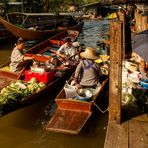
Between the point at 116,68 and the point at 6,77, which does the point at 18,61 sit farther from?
the point at 116,68

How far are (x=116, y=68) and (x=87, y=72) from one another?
2392 millimetres

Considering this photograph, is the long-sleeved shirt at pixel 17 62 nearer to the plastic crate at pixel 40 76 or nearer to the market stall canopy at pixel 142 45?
the plastic crate at pixel 40 76

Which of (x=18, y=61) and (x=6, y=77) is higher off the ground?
(x=18, y=61)

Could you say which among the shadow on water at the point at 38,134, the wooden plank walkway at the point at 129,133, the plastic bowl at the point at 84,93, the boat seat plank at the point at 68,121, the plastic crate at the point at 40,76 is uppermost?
the plastic crate at the point at 40,76

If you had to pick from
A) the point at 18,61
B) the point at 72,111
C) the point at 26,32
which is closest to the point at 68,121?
the point at 72,111

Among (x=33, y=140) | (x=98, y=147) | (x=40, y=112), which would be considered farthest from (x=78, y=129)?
(x=40, y=112)

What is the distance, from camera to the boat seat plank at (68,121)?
6.94 meters

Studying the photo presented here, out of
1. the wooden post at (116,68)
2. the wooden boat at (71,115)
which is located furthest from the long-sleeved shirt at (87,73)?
the wooden post at (116,68)

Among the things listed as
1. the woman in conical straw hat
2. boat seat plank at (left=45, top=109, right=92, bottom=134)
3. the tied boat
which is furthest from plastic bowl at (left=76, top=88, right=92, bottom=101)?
boat seat plank at (left=45, top=109, right=92, bottom=134)

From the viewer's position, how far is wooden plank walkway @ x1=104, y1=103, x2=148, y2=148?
19.1ft

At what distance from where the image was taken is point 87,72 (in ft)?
28.0

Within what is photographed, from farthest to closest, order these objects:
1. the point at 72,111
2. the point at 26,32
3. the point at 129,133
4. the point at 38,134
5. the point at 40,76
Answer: the point at 26,32, the point at 40,76, the point at 38,134, the point at 72,111, the point at 129,133

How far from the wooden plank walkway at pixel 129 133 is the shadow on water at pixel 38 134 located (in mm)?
1265

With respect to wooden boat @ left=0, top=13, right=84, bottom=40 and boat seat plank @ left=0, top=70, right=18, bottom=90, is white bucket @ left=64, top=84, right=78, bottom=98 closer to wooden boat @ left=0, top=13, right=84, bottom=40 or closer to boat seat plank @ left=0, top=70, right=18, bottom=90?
boat seat plank @ left=0, top=70, right=18, bottom=90
